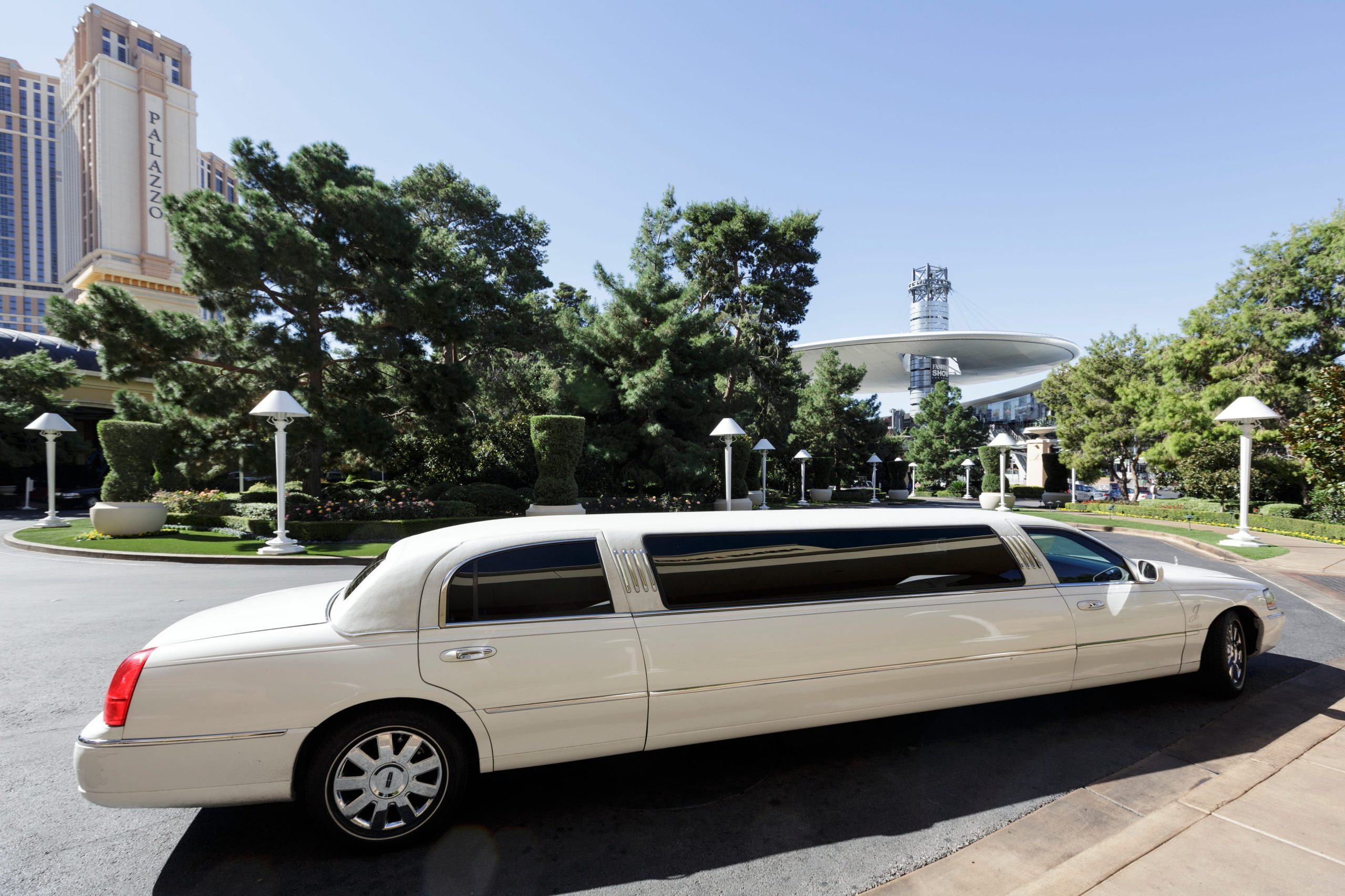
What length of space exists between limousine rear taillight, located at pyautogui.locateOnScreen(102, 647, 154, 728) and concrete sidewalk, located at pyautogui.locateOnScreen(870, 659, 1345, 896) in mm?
3157

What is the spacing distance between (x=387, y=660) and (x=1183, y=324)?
100 feet

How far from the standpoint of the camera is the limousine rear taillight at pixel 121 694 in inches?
103

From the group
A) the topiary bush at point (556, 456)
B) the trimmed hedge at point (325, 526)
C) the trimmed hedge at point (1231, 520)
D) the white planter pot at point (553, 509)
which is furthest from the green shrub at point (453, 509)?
the trimmed hedge at point (1231, 520)

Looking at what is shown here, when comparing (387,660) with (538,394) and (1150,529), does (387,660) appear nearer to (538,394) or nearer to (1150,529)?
(1150,529)

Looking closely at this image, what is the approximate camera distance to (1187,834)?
284cm

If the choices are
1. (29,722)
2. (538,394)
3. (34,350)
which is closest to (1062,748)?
(29,722)

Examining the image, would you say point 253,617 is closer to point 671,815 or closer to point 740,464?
point 671,815

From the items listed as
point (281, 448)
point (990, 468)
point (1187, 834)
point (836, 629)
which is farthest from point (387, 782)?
point (990, 468)

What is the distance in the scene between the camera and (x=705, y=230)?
35.6m

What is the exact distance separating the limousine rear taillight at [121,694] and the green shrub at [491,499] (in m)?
17.6

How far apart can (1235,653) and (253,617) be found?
21.2 feet

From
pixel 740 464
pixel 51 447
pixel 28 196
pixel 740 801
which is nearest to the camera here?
pixel 740 801

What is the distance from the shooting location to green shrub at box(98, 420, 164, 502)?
1588 cm

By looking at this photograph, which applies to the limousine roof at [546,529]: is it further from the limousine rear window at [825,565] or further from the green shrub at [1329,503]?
the green shrub at [1329,503]
